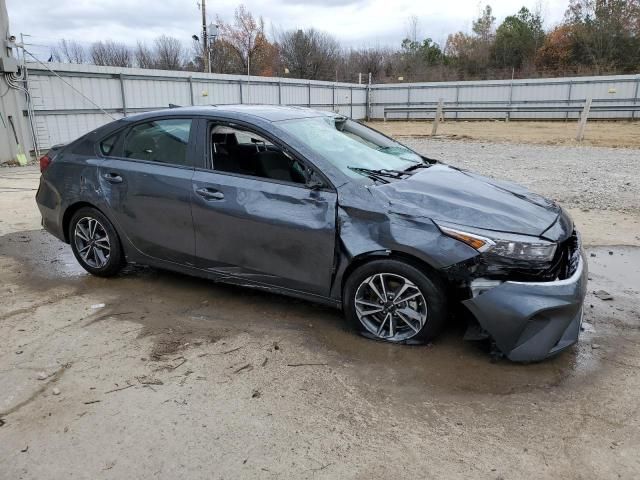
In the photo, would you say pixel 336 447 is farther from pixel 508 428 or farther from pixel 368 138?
pixel 368 138

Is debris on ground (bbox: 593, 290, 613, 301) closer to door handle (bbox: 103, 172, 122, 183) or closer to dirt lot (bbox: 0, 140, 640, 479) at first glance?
dirt lot (bbox: 0, 140, 640, 479)

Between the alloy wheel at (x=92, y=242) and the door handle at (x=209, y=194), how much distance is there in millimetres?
1217

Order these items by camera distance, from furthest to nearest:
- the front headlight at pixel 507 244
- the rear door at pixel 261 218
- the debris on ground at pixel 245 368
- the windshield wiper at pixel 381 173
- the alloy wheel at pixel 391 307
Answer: the windshield wiper at pixel 381 173
the rear door at pixel 261 218
the alloy wheel at pixel 391 307
the debris on ground at pixel 245 368
the front headlight at pixel 507 244

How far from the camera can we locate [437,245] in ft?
10.9

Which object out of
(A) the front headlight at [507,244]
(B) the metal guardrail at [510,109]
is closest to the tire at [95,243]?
(A) the front headlight at [507,244]

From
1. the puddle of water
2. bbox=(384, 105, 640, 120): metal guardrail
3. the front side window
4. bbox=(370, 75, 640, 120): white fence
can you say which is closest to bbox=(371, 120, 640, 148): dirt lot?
bbox=(384, 105, 640, 120): metal guardrail

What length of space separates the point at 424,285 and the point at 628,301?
2146 mm

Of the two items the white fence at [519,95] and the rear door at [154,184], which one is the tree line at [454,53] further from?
the rear door at [154,184]

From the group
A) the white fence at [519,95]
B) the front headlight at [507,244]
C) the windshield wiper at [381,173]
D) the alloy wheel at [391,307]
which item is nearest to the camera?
the front headlight at [507,244]

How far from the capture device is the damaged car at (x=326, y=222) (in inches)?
128

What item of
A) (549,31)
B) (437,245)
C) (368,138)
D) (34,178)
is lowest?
(34,178)

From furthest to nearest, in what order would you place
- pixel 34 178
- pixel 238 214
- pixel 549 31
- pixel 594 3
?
1. pixel 549 31
2. pixel 594 3
3. pixel 34 178
4. pixel 238 214

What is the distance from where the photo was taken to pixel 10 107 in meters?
13.2

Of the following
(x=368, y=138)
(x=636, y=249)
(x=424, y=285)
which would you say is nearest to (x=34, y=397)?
(x=424, y=285)
